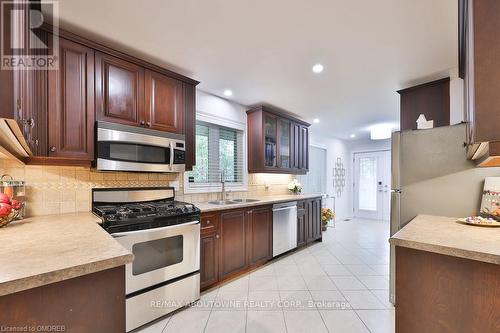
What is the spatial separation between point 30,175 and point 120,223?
897 millimetres

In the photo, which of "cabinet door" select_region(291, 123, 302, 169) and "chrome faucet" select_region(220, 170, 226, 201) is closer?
"chrome faucet" select_region(220, 170, 226, 201)

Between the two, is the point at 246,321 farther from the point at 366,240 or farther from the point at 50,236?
the point at 366,240

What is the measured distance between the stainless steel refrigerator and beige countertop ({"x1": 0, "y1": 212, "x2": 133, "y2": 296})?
94.8 inches

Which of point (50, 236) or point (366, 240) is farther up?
point (50, 236)

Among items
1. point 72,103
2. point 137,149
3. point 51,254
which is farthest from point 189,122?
point 51,254

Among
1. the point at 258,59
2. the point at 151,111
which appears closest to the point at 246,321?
the point at 151,111

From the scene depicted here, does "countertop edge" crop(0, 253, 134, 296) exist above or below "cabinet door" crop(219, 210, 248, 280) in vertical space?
above

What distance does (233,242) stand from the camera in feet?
9.11

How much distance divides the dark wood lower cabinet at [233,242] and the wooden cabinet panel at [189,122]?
68 centimetres

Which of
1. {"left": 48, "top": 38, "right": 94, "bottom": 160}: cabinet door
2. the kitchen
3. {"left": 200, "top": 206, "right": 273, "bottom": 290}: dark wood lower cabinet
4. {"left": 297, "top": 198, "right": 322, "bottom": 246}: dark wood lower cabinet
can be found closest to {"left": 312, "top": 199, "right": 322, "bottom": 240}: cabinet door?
{"left": 297, "top": 198, "right": 322, "bottom": 246}: dark wood lower cabinet

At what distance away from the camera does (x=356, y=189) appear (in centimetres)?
720

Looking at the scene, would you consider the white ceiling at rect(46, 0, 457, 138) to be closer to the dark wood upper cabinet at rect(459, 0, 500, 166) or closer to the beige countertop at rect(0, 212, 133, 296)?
the dark wood upper cabinet at rect(459, 0, 500, 166)

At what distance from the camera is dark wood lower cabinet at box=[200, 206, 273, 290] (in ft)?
8.18

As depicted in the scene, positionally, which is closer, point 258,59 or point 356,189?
point 258,59
